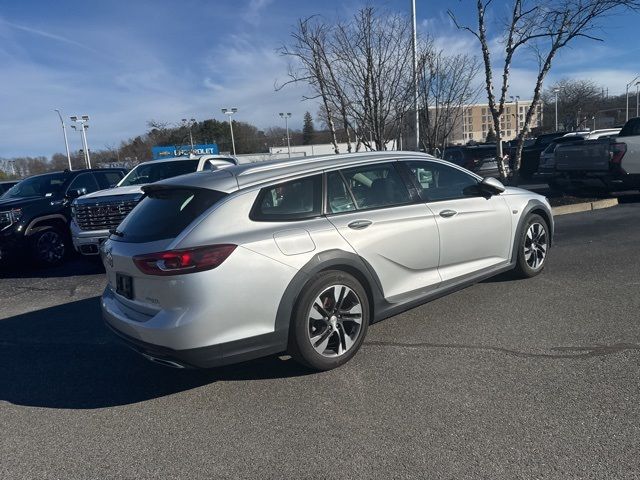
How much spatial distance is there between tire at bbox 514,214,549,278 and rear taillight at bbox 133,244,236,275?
3657 millimetres

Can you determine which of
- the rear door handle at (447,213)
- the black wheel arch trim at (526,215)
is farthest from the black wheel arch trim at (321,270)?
the black wheel arch trim at (526,215)

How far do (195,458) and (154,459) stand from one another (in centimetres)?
25

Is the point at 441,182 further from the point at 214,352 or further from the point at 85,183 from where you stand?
the point at 85,183

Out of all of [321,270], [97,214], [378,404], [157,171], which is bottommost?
[378,404]

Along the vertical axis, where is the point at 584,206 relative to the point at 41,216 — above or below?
below

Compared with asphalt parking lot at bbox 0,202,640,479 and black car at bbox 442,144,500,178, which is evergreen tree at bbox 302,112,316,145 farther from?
asphalt parking lot at bbox 0,202,640,479

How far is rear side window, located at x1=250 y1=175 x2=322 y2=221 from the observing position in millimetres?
3658

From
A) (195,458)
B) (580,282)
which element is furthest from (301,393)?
(580,282)

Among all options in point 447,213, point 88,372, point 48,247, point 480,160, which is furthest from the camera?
point 480,160

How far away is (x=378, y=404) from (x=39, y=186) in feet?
30.9

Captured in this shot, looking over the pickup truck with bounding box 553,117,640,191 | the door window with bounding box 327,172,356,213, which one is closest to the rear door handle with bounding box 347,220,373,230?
the door window with bounding box 327,172,356,213

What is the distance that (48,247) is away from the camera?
9062mm

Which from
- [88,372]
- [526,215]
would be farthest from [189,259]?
[526,215]

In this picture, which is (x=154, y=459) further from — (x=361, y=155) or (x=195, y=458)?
(x=361, y=155)
